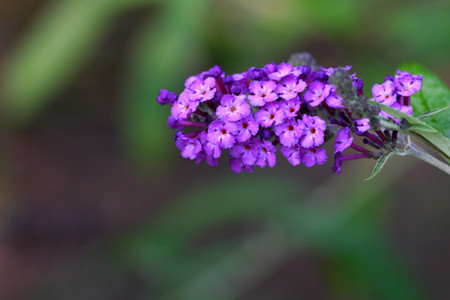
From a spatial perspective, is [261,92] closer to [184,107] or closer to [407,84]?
[184,107]

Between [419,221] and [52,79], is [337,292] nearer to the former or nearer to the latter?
[419,221]

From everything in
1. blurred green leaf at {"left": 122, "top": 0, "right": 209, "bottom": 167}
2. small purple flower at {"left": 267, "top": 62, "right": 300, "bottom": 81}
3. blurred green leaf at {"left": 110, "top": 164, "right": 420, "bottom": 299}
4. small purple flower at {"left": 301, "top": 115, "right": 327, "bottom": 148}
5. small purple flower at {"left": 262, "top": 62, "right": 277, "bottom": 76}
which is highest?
blurred green leaf at {"left": 122, "top": 0, "right": 209, "bottom": 167}

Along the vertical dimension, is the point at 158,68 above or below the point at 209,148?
above

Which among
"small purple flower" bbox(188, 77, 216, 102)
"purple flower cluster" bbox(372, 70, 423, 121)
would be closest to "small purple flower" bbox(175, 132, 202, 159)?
"small purple flower" bbox(188, 77, 216, 102)

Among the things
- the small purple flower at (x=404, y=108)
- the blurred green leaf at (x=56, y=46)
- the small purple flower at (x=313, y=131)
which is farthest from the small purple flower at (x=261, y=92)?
the blurred green leaf at (x=56, y=46)

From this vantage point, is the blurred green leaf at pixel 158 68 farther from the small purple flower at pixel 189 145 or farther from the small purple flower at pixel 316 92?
the small purple flower at pixel 316 92

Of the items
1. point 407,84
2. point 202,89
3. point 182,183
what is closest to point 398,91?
point 407,84

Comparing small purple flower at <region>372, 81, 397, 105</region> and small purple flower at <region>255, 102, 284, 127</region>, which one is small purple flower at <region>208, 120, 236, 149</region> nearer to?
small purple flower at <region>255, 102, 284, 127</region>
